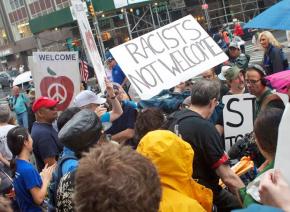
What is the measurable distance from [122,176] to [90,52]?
4.51m

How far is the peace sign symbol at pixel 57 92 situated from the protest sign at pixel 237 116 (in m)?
2.52

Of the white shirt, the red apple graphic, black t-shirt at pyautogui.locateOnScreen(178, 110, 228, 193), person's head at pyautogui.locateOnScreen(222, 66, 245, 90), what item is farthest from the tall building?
black t-shirt at pyautogui.locateOnScreen(178, 110, 228, 193)

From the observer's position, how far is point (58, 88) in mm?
6371

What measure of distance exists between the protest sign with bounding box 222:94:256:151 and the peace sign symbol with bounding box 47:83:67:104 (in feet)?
8.26

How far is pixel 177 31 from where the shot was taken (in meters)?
5.85

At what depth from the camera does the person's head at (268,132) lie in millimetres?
2605

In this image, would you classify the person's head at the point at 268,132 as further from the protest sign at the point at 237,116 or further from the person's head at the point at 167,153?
the protest sign at the point at 237,116

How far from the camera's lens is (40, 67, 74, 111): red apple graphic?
20.8ft

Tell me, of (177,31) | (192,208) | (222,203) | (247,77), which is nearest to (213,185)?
(222,203)

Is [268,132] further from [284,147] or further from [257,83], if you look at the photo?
[257,83]

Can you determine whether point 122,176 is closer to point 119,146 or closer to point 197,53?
point 119,146

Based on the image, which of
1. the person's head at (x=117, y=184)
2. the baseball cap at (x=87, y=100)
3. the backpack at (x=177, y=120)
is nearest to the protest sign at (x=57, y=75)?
the baseball cap at (x=87, y=100)

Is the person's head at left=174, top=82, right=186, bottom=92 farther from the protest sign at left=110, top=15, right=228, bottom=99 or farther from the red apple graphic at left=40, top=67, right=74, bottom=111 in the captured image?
the red apple graphic at left=40, top=67, right=74, bottom=111

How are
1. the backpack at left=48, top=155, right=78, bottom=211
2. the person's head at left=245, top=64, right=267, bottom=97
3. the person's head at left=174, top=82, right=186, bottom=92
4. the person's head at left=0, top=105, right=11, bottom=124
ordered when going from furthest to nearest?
the person's head at left=0, top=105, right=11, bottom=124
the person's head at left=174, top=82, right=186, bottom=92
the person's head at left=245, top=64, right=267, bottom=97
the backpack at left=48, top=155, right=78, bottom=211
